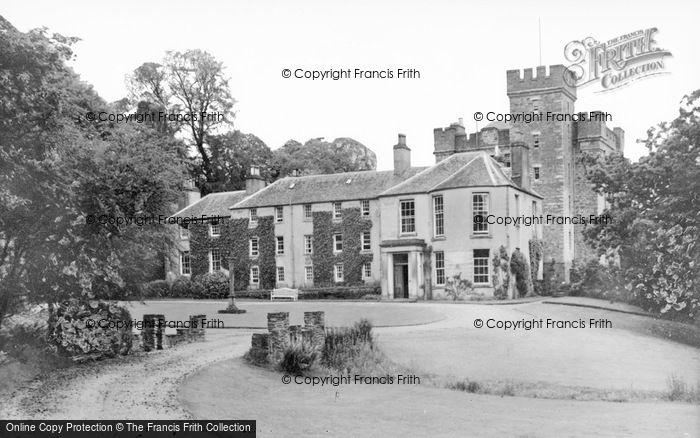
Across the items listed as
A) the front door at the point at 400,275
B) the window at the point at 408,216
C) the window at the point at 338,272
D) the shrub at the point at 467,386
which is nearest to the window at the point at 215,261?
the window at the point at 338,272

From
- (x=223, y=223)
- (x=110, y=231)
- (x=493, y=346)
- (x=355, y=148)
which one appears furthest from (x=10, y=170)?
(x=355, y=148)

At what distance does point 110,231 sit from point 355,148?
35.1 metres

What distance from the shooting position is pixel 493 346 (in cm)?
2098

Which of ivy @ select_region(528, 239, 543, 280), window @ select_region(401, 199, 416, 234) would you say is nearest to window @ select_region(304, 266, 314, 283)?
window @ select_region(401, 199, 416, 234)

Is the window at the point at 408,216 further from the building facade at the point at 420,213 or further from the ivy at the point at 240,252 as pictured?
the ivy at the point at 240,252

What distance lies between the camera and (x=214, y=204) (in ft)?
148

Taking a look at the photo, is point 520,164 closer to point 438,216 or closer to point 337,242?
point 438,216

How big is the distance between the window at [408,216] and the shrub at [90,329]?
21.6m

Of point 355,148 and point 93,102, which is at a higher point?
point 355,148

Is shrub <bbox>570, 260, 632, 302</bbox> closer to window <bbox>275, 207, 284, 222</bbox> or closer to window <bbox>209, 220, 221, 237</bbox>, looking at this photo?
window <bbox>275, 207, 284, 222</bbox>

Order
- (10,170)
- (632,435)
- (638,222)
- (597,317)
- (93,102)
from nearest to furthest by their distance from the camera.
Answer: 1. (632,435)
2. (10,170)
3. (93,102)
4. (638,222)
5. (597,317)

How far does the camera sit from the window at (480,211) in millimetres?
35281

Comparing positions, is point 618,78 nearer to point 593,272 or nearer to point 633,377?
point 633,377

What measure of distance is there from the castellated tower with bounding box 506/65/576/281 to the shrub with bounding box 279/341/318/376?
3202cm
